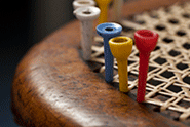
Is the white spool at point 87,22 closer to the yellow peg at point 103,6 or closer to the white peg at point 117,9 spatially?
the yellow peg at point 103,6

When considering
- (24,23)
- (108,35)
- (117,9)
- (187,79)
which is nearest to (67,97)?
(108,35)

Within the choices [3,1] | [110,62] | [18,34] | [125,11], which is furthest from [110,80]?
[3,1]

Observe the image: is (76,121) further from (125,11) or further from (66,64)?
(125,11)

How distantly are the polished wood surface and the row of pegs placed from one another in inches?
0.9

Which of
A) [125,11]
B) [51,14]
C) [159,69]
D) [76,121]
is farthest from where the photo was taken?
[51,14]

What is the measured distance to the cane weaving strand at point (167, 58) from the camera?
39cm

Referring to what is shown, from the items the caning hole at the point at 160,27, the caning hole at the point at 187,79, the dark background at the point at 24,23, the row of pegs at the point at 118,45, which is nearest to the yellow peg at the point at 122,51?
the row of pegs at the point at 118,45

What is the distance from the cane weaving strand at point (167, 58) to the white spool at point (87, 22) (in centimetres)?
3

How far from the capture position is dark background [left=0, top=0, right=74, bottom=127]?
1.02 metres

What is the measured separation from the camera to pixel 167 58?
498mm

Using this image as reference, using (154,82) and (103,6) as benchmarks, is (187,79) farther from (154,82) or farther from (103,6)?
(103,6)

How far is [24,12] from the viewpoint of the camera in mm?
1153

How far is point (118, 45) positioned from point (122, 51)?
1 cm

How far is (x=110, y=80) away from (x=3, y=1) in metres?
0.88
